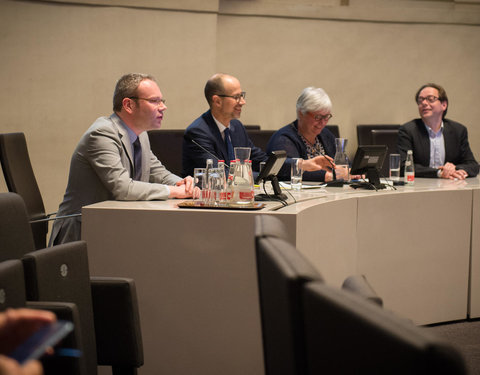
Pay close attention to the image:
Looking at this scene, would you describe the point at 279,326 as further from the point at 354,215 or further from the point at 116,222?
the point at 354,215

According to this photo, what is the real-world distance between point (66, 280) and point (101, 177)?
921mm

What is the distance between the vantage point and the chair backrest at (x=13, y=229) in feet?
5.99

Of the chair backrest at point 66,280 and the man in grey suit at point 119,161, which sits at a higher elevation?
the man in grey suit at point 119,161

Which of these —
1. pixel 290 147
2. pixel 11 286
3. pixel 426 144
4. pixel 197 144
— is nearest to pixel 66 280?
pixel 11 286

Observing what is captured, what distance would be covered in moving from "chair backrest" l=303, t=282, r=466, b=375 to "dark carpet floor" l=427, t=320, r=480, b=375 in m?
2.11

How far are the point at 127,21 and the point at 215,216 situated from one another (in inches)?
130

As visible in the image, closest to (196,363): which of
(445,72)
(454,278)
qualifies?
(454,278)

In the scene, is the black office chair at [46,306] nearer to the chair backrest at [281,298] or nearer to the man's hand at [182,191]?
the chair backrest at [281,298]

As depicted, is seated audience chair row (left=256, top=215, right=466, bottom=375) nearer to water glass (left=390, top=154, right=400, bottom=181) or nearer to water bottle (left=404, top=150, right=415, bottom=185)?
water bottle (left=404, top=150, right=415, bottom=185)

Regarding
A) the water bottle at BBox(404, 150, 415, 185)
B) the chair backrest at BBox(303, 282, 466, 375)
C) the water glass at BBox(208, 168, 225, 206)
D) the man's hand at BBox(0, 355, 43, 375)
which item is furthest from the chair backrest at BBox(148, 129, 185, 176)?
the man's hand at BBox(0, 355, 43, 375)

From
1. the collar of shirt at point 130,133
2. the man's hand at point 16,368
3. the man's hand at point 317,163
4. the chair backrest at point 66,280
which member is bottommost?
the chair backrest at point 66,280

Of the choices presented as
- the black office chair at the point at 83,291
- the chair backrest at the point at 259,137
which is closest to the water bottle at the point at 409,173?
the chair backrest at the point at 259,137

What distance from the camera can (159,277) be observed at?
2359 millimetres

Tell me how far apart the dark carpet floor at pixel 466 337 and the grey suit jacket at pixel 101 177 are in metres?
1.49
